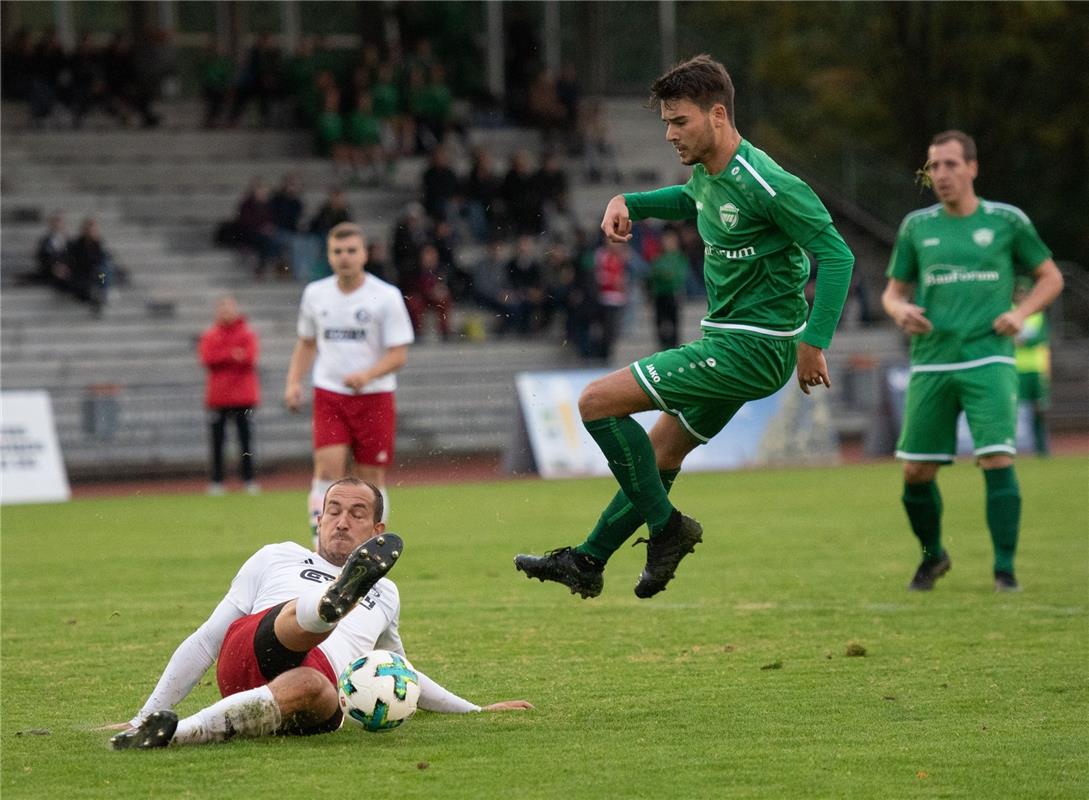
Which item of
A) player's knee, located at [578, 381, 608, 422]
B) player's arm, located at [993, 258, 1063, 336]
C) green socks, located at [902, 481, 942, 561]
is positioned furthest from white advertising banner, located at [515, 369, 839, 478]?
player's knee, located at [578, 381, 608, 422]

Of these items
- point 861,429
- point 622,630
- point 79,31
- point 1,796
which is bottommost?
point 861,429

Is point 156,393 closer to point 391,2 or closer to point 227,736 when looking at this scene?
point 391,2

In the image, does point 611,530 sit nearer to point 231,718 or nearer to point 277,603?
point 277,603

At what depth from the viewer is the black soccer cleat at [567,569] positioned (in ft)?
24.0

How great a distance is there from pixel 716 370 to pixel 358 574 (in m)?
2.08

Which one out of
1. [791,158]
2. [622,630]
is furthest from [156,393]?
[791,158]

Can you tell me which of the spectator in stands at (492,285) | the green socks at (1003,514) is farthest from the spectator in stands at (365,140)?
the green socks at (1003,514)

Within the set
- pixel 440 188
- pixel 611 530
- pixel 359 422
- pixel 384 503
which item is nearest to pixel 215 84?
pixel 440 188

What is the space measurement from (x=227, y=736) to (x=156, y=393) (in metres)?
15.7

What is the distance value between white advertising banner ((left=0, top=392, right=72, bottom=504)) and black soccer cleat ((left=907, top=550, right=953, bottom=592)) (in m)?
11.9

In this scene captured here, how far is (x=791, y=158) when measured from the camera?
1407 inches

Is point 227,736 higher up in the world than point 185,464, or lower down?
higher up

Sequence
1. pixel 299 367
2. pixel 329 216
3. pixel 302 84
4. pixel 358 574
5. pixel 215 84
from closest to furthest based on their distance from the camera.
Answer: pixel 358 574
pixel 299 367
pixel 329 216
pixel 215 84
pixel 302 84

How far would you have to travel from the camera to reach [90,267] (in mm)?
24438
